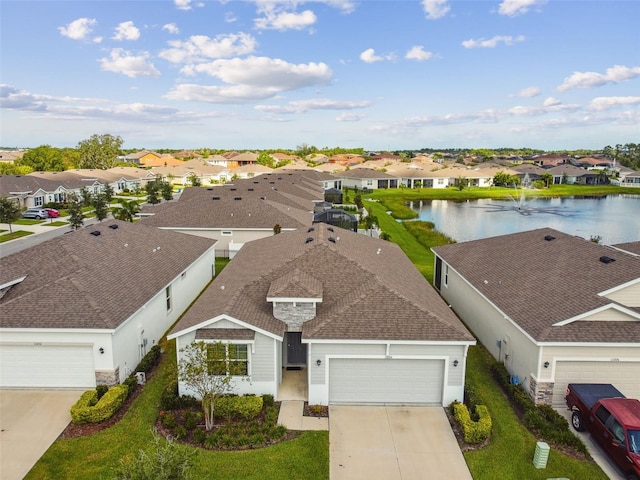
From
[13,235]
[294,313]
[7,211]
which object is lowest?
[13,235]

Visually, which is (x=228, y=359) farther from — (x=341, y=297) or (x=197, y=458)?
(x=341, y=297)

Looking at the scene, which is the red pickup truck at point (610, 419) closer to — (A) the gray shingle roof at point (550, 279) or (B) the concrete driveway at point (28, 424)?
(A) the gray shingle roof at point (550, 279)

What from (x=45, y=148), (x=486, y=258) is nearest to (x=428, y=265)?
(x=486, y=258)

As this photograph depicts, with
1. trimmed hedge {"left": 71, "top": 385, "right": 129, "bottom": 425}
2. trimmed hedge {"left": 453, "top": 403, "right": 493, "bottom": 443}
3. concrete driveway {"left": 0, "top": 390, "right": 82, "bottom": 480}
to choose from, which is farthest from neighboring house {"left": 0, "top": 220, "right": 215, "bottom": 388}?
trimmed hedge {"left": 453, "top": 403, "right": 493, "bottom": 443}

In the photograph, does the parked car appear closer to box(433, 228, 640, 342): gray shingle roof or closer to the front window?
the front window

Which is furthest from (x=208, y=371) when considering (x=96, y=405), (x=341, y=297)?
(x=341, y=297)

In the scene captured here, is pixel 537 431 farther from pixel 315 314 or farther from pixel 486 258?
pixel 486 258
